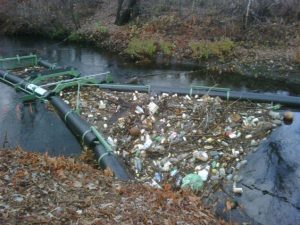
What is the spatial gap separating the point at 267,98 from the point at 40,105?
5363 millimetres

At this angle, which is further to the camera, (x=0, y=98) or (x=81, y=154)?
(x=0, y=98)

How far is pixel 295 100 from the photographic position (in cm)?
826

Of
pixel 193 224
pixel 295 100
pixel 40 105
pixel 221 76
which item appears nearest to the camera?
pixel 193 224

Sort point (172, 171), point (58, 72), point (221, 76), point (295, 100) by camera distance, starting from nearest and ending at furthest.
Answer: point (172, 171)
point (295, 100)
point (58, 72)
point (221, 76)

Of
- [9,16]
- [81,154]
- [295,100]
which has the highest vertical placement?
[9,16]

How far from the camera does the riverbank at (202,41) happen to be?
40.0 ft

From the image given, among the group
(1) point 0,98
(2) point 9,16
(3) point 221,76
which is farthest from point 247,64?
(2) point 9,16

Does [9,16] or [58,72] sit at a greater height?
[9,16]

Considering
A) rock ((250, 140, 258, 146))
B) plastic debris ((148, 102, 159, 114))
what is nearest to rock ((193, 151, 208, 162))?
rock ((250, 140, 258, 146))

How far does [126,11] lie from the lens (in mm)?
15336

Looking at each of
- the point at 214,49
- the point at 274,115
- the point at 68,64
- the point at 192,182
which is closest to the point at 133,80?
the point at 68,64

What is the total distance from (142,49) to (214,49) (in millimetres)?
2489

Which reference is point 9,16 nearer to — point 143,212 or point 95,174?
point 95,174

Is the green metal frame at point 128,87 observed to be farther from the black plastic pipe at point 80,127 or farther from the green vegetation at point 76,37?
the green vegetation at point 76,37
